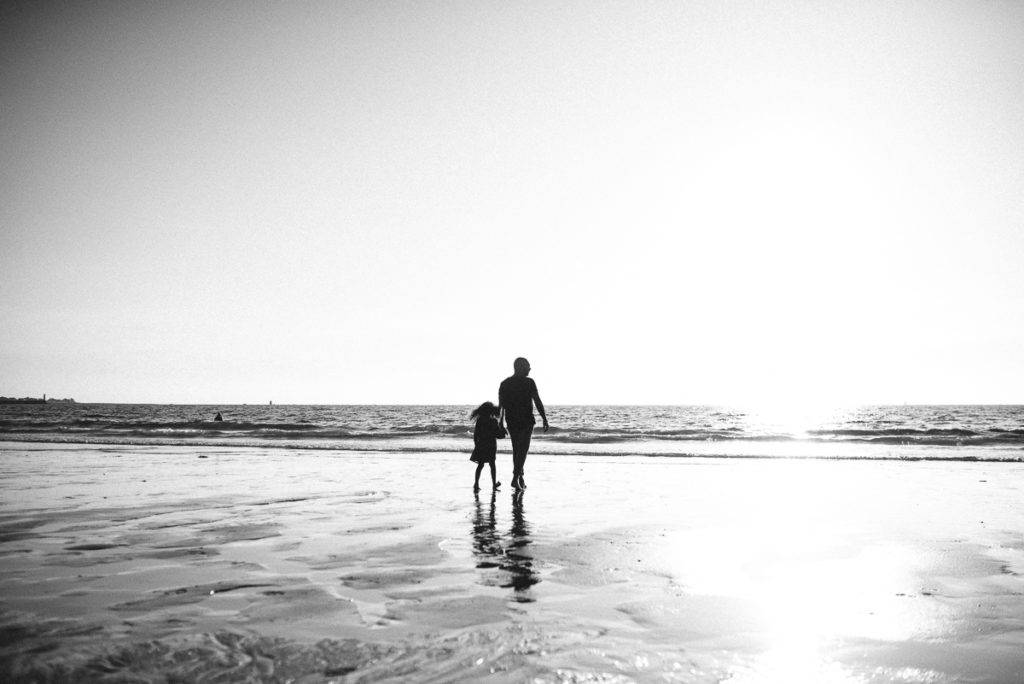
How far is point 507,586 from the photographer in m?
5.31

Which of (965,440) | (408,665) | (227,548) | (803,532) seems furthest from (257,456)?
(965,440)

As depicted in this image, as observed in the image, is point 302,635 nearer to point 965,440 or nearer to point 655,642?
point 655,642

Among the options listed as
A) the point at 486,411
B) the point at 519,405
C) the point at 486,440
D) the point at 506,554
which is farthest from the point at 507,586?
the point at 486,411

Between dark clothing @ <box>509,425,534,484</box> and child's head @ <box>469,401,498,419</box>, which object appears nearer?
dark clothing @ <box>509,425,534,484</box>

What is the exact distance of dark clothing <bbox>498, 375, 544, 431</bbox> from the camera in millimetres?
12375

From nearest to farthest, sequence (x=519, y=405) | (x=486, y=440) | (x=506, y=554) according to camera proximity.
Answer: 1. (x=506, y=554)
2. (x=519, y=405)
3. (x=486, y=440)

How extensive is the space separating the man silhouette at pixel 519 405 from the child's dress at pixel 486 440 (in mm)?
307

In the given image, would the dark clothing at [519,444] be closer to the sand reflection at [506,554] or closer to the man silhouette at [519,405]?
the man silhouette at [519,405]

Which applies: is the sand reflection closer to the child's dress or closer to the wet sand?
the wet sand

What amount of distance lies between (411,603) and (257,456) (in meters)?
19.2

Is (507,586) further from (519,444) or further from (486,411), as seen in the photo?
(486,411)

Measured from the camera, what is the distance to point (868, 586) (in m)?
5.50

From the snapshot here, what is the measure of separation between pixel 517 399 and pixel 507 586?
7.22 m

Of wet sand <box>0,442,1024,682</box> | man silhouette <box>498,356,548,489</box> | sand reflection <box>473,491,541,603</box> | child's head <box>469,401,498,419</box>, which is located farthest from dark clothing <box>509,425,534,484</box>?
sand reflection <box>473,491,541,603</box>
